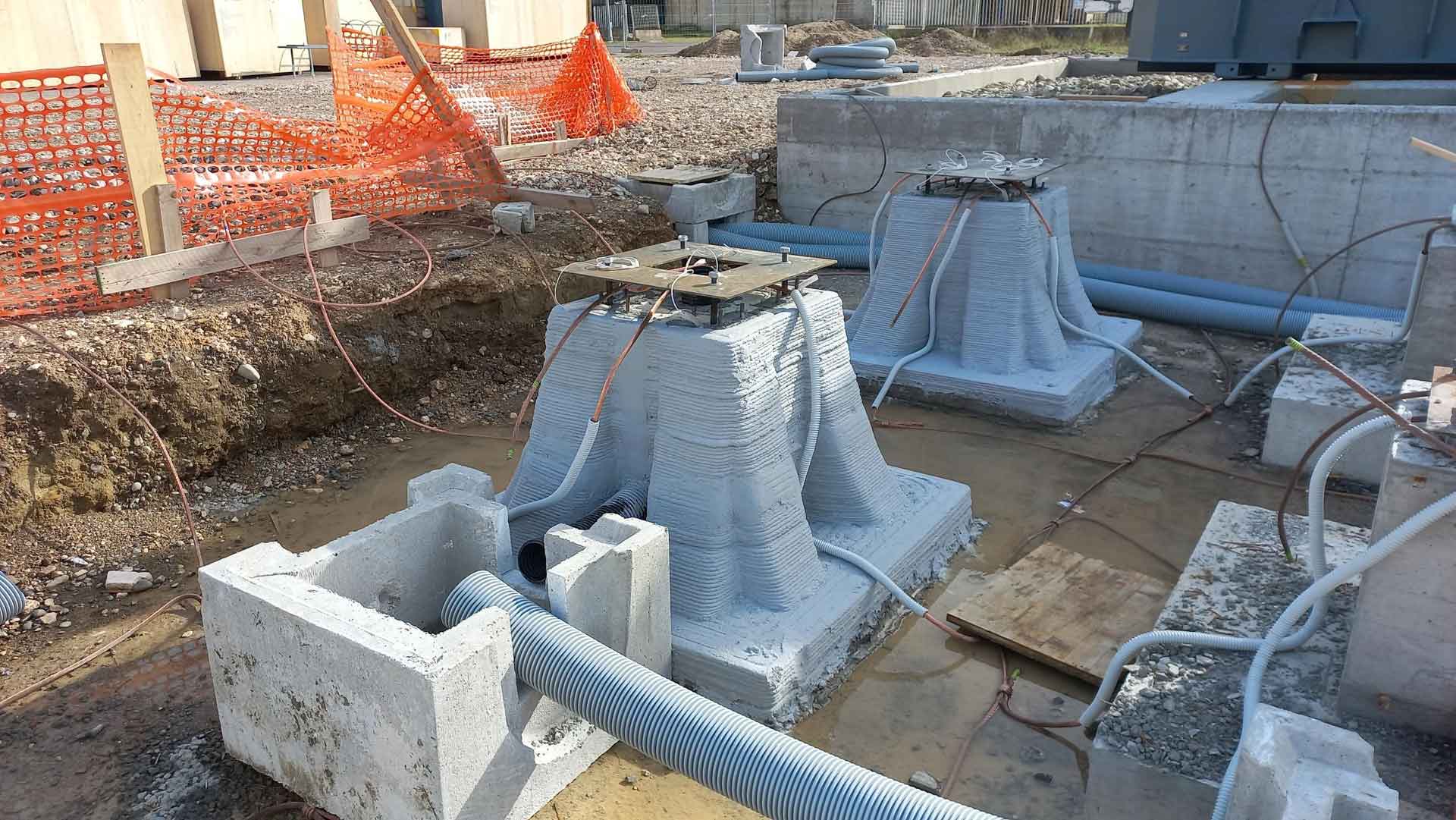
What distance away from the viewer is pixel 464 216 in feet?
27.1

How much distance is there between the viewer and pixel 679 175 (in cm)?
949

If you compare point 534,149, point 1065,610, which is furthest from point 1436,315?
point 534,149

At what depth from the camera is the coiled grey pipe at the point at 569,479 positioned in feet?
13.5

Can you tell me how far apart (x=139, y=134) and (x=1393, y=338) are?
7.70 meters

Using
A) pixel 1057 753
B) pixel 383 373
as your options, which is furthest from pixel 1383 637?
pixel 383 373

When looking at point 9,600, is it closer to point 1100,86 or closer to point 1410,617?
point 1410,617

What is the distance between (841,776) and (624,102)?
11.2 metres

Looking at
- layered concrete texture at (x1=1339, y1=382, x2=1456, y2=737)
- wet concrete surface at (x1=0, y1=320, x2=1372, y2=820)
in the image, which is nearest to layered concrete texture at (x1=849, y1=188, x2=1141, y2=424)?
wet concrete surface at (x1=0, y1=320, x2=1372, y2=820)

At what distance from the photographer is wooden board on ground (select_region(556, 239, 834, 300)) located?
397cm

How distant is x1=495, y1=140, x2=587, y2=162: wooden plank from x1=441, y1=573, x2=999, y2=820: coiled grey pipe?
25.0 ft

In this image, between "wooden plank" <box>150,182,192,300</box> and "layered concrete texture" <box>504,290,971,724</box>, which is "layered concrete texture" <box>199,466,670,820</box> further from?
"wooden plank" <box>150,182,192,300</box>

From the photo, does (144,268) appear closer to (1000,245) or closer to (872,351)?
(872,351)

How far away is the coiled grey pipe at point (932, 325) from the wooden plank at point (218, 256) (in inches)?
154

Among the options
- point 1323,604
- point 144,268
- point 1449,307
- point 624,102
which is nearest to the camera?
point 1323,604
